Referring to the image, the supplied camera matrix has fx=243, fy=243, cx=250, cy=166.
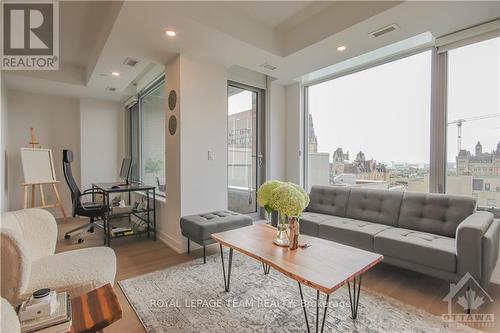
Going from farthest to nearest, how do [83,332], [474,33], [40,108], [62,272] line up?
[40,108]
[474,33]
[62,272]
[83,332]

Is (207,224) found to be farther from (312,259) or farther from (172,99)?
(172,99)

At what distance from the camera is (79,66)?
14.1 ft

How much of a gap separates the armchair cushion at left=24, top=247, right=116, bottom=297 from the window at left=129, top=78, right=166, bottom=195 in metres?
2.26

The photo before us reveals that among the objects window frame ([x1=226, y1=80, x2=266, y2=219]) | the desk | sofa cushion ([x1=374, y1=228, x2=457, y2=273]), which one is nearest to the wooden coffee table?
sofa cushion ([x1=374, y1=228, x2=457, y2=273])

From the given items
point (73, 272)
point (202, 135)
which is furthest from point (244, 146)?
point (73, 272)

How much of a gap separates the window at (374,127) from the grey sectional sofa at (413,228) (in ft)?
1.61

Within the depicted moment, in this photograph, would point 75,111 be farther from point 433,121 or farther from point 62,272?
point 433,121

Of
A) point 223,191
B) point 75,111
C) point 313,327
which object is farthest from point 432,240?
point 75,111

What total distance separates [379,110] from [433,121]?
705mm

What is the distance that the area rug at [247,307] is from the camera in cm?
165

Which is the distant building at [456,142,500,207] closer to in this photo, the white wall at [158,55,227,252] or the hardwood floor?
the hardwood floor

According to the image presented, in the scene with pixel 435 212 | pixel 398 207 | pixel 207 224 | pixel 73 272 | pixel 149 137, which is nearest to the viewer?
pixel 73 272

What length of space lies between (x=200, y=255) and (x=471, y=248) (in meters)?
2.55

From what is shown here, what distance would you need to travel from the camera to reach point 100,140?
17.5 ft
